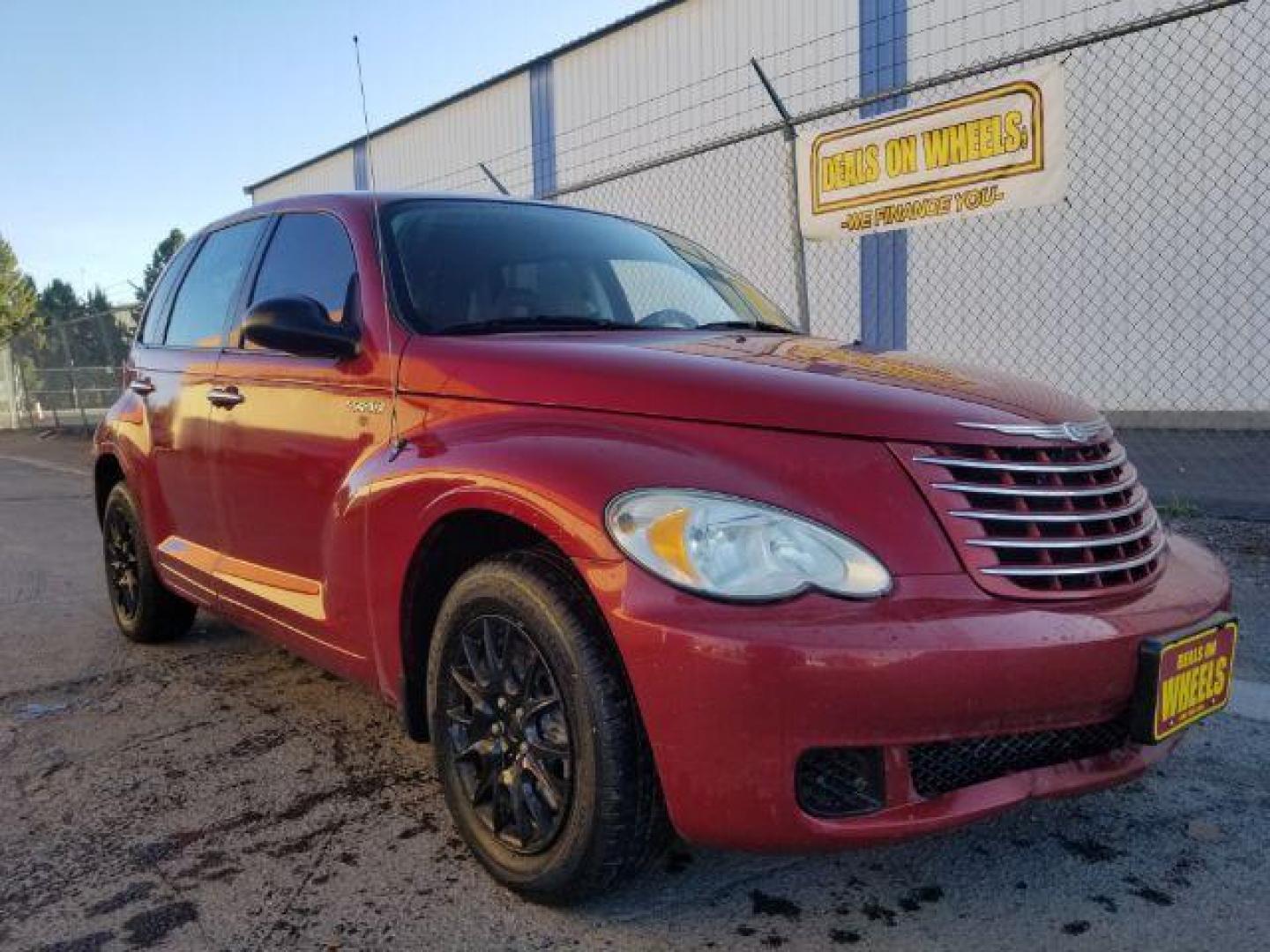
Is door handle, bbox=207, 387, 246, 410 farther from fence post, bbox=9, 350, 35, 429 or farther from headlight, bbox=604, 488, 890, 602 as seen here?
fence post, bbox=9, 350, 35, 429

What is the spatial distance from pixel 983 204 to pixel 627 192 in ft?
29.0

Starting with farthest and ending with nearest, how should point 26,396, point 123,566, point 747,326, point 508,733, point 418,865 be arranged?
1. point 26,396
2. point 123,566
3. point 747,326
4. point 418,865
5. point 508,733

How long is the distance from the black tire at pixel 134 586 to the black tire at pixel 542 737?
7.69 feet

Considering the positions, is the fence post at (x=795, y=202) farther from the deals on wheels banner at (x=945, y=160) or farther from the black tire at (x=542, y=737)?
the black tire at (x=542, y=737)

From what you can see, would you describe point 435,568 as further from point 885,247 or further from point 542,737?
point 885,247

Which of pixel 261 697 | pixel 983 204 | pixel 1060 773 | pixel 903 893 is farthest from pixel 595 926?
pixel 983 204

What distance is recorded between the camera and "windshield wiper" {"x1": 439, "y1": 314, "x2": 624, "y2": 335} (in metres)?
2.89

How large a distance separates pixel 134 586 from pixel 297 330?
223 centimetres

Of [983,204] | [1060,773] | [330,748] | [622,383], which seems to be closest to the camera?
[1060,773]

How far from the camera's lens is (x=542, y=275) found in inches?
126

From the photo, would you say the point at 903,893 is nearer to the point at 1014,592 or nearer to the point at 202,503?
the point at 1014,592

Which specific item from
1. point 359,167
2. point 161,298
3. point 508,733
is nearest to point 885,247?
point 161,298

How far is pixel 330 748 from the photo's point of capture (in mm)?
3295

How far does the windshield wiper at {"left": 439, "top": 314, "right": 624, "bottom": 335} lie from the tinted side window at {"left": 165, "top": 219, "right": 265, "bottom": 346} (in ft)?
4.27
